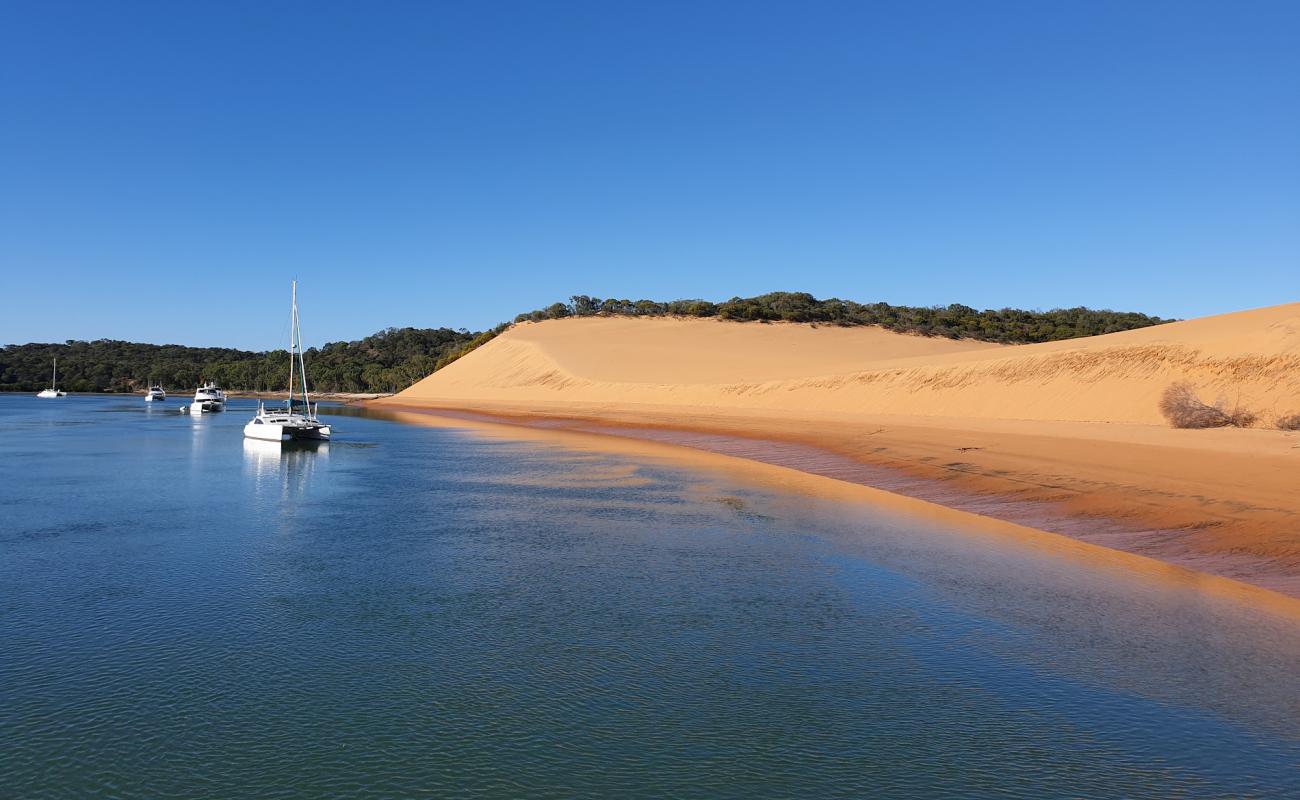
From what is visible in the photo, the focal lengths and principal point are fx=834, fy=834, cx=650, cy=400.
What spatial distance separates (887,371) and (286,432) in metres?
39.3

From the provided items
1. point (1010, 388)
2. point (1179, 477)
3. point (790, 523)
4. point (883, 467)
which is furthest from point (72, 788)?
point (1010, 388)

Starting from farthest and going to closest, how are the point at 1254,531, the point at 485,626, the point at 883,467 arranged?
the point at 883,467, the point at 1254,531, the point at 485,626

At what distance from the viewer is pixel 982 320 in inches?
5010

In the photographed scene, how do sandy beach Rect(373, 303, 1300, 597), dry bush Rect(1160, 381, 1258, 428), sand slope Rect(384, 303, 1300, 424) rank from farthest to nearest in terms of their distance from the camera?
sand slope Rect(384, 303, 1300, 424) → dry bush Rect(1160, 381, 1258, 428) → sandy beach Rect(373, 303, 1300, 597)

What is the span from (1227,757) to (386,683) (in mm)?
8517

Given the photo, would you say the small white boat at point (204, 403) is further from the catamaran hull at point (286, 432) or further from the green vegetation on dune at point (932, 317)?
the green vegetation on dune at point (932, 317)

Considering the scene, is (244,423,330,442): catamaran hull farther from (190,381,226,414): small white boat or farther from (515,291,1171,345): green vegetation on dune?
(515,291,1171,345): green vegetation on dune

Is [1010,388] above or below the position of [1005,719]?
above

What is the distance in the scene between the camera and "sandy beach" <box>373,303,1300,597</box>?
704 inches

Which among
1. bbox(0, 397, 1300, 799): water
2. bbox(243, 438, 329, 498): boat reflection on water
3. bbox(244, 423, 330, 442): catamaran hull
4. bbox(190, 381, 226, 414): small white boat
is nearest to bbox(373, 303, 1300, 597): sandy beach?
bbox(0, 397, 1300, 799): water

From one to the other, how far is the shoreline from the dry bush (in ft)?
8.38

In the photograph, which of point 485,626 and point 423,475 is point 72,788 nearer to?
point 485,626

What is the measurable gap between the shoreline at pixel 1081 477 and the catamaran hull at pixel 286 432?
1967 cm

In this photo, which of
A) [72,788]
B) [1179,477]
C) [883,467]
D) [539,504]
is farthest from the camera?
[883,467]
